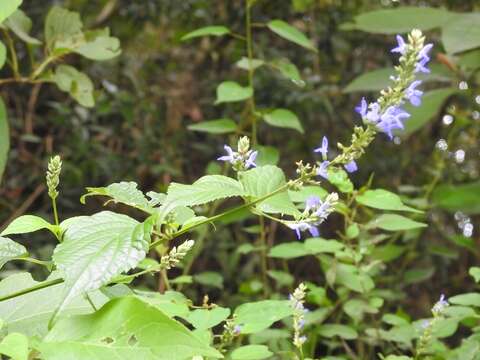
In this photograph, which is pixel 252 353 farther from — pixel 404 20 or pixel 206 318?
pixel 404 20

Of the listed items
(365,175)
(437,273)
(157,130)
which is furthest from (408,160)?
(157,130)

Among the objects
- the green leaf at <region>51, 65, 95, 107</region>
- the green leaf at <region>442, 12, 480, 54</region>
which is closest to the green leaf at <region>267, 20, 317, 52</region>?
the green leaf at <region>442, 12, 480, 54</region>

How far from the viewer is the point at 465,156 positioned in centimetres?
261

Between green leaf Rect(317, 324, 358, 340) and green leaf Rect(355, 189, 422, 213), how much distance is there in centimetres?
27

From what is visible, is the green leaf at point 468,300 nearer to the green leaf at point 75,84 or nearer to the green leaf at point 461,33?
the green leaf at point 461,33

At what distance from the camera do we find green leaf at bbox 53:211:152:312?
0.62 metres

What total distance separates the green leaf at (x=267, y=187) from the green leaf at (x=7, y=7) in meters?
0.55

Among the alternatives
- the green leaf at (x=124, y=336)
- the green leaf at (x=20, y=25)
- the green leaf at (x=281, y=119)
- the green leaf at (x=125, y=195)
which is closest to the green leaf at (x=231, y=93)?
the green leaf at (x=281, y=119)

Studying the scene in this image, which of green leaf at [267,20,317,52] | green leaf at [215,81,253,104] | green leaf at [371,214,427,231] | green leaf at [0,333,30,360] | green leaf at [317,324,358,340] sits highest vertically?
green leaf at [267,20,317,52]

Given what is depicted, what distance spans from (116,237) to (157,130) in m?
1.75

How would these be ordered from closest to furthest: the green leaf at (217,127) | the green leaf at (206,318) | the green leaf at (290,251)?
the green leaf at (206,318)
the green leaf at (290,251)
the green leaf at (217,127)

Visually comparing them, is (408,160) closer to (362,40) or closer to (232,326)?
(362,40)

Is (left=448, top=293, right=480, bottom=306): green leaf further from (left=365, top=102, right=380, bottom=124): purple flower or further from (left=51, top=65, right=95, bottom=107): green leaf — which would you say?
(left=51, top=65, right=95, bottom=107): green leaf

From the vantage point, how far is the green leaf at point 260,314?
0.96 metres
